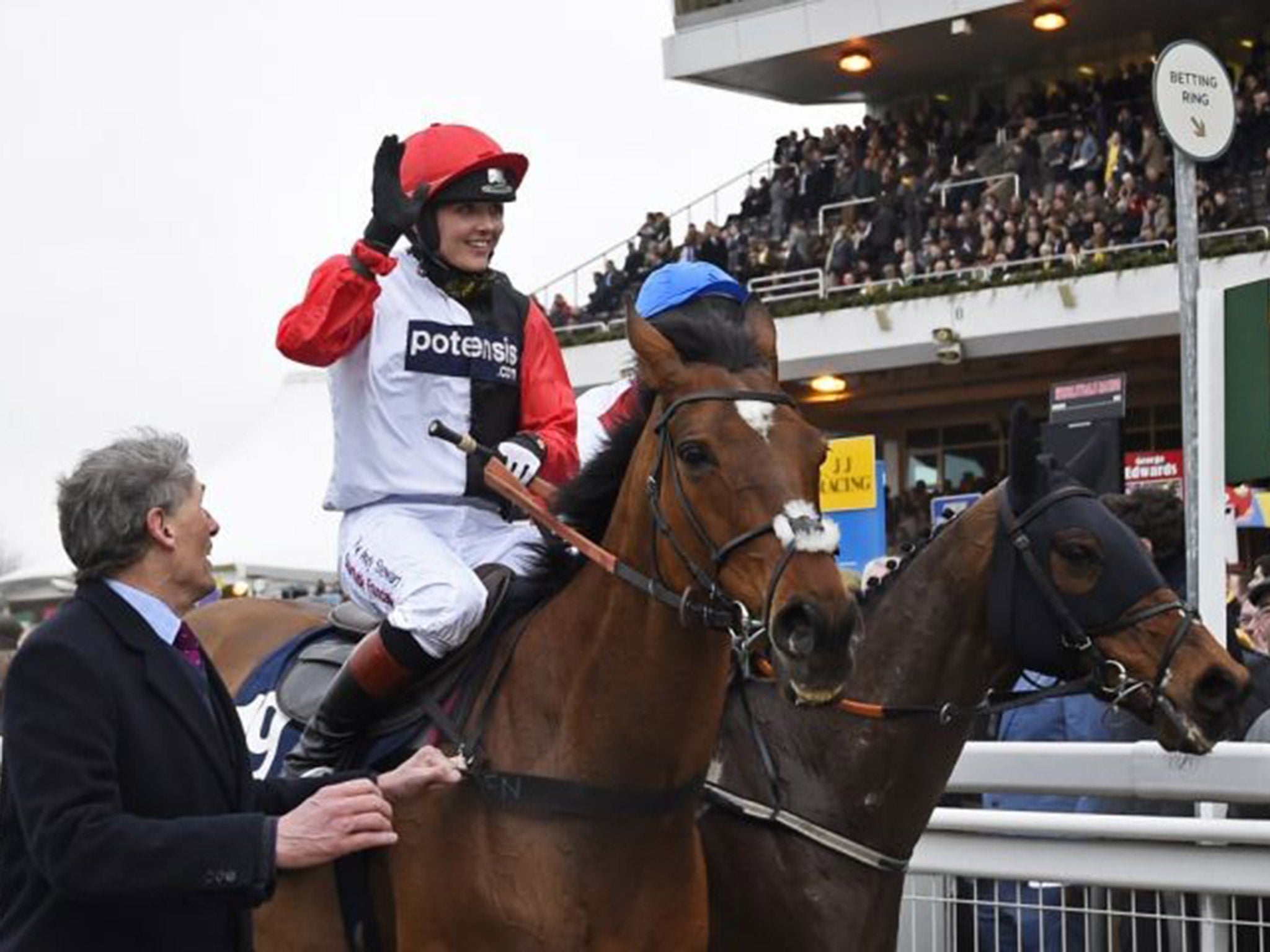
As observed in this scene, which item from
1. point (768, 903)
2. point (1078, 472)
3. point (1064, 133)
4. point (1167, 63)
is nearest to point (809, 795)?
point (768, 903)

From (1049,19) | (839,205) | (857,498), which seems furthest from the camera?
(839,205)

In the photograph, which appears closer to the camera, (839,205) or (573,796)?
(573,796)

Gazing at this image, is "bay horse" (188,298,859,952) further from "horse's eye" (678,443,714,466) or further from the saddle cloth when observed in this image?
the saddle cloth

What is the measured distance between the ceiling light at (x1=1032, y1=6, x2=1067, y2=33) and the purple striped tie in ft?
74.5

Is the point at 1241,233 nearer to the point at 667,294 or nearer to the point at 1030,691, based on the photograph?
the point at 1030,691

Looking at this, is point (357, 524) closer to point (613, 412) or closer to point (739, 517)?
point (613, 412)

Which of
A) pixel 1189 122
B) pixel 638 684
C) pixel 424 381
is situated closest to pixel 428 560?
pixel 424 381

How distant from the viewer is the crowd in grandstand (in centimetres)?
2064

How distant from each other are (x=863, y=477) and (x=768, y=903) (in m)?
6.46

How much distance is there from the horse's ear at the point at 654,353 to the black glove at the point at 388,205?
28.4 inches

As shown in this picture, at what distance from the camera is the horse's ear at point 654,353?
3.86 metres

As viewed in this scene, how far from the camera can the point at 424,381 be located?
15.2 ft

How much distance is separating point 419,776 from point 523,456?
140 cm

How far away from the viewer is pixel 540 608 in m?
4.24
